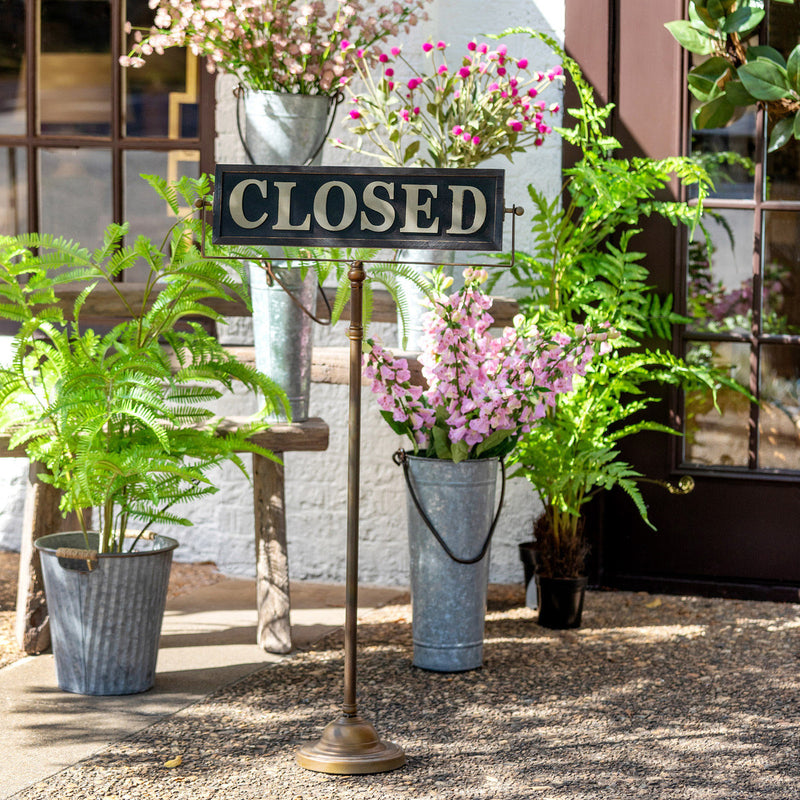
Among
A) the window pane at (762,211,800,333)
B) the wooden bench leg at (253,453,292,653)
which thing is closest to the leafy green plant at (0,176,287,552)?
the wooden bench leg at (253,453,292,653)

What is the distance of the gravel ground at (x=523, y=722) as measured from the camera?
8.82 feet

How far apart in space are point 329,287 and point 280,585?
1199 millimetres

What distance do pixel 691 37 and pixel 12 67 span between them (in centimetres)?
273

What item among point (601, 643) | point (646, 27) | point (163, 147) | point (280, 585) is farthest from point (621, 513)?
point (163, 147)

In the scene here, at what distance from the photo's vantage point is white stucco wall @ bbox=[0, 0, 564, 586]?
4.49 metres

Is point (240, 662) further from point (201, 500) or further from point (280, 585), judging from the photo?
point (201, 500)

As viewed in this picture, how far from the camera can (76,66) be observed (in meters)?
4.89

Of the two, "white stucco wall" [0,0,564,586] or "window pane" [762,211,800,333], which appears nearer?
"window pane" [762,211,800,333]

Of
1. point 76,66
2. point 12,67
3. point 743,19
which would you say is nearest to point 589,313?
point 743,19

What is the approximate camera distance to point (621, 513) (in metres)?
4.55

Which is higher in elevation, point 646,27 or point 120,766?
point 646,27

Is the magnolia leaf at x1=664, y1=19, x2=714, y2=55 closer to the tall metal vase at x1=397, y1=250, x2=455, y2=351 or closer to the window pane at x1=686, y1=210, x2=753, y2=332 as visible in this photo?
the window pane at x1=686, y1=210, x2=753, y2=332

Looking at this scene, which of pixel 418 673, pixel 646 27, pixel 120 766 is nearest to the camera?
pixel 120 766

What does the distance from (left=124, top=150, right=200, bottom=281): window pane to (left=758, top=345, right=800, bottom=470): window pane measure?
2.35 metres
